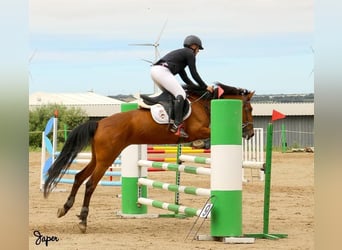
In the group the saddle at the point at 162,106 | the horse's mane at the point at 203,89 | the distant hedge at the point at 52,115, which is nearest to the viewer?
the saddle at the point at 162,106

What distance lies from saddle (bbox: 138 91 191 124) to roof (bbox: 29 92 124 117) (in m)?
37.0

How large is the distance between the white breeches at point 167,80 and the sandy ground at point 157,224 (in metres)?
1.45

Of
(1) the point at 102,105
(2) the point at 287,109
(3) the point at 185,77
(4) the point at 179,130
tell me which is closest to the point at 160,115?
(4) the point at 179,130

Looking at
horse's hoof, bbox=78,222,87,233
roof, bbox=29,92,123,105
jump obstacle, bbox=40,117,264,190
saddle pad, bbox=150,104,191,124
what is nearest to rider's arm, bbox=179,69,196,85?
saddle pad, bbox=150,104,191,124

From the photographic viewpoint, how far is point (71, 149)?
664 centimetres

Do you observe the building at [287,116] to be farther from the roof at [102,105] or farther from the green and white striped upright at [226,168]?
the green and white striped upright at [226,168]

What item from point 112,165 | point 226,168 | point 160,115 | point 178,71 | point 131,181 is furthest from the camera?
point 112,165

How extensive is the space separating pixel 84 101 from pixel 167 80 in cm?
4896

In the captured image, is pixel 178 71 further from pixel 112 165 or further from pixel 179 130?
pixel 112 165

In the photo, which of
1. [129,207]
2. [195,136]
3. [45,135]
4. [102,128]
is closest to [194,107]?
[195,136]

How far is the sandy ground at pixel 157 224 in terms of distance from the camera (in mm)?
5277

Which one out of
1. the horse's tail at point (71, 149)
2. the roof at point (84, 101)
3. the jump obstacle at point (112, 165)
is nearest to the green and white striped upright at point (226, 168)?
the jump obstacle at point (112, 165)
